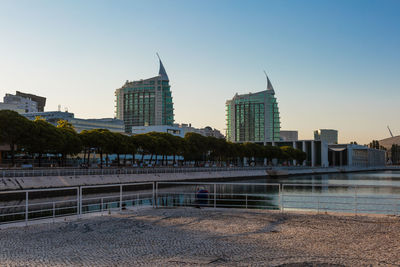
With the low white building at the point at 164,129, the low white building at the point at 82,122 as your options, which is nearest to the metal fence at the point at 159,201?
the low white building at the point at 82,122

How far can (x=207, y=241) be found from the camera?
45.6 ft

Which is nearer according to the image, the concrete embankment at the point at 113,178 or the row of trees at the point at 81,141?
the concrete embankment at the point at 113,178

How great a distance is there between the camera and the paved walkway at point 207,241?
11.4 meters

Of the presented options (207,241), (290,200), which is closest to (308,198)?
(290,200)

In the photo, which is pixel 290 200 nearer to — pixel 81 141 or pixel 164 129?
pixel 81 141

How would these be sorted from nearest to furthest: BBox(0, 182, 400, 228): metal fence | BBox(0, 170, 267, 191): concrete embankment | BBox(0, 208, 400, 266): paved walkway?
BBox(0, 208, 400, 266): paved walkway < BBox(0, 182, 400, 228): metal fence < BBox(0, 170, 267, 191): concrete embankment

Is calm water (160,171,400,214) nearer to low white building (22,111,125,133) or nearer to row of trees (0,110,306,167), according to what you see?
row of trees (0,110,306,167)

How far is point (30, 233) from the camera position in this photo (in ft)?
50.6

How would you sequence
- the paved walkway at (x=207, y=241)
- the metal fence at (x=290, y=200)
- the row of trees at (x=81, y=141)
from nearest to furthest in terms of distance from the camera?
the paved walkway at (x=207, y=241), the metal fence at (x=290, y=200), the row of trees at (x=81, y=141)

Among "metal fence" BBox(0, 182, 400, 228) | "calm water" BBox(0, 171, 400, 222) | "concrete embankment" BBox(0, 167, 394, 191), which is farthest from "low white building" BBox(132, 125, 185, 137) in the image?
"calm water" BBox(0, 171, 400, 222)

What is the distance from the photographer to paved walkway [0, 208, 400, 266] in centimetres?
1137

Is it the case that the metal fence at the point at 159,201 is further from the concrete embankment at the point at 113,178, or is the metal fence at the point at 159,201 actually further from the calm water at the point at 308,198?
the concrete embankment at the point at 113,178

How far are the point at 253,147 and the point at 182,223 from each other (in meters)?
138

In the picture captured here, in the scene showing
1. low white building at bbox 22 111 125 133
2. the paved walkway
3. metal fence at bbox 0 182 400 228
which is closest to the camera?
the paved walkway
